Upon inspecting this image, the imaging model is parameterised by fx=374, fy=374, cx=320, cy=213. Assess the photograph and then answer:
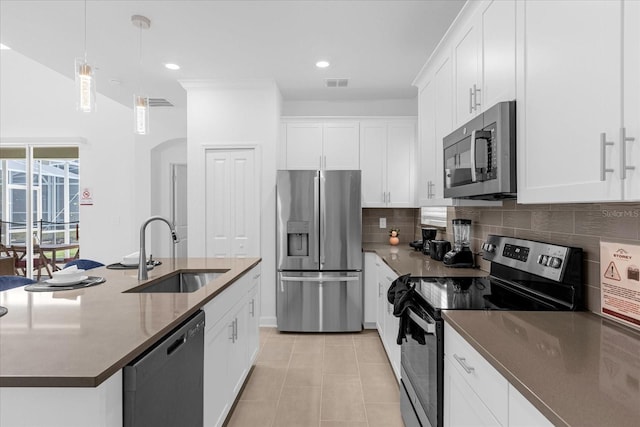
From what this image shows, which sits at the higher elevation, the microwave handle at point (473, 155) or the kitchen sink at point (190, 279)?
the microwave handle at point (473, 155)

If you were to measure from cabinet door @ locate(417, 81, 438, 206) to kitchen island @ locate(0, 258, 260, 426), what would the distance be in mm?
1727

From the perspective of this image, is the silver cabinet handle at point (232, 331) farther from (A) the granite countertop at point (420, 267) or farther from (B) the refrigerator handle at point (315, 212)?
(B) the refrigerator handle at point (315, 212)

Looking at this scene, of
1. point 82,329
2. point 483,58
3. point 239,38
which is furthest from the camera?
point 239,38

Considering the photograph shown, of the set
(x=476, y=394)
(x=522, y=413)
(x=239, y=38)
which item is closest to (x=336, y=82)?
(x=239, y=38)

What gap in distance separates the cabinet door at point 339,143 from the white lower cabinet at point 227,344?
195 cm

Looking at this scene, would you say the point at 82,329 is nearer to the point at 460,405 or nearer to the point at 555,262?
the point at 460,405

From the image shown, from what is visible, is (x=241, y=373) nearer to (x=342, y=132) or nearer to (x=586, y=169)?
(x=586, y=169)

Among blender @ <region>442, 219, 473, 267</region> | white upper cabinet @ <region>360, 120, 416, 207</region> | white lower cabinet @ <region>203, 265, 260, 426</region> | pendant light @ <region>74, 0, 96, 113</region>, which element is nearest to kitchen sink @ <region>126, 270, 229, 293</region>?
white lower cabinet @ <region>203, 265, 260, 426</region>

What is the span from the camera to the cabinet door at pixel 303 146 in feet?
14.5

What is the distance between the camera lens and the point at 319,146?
4.43 metres

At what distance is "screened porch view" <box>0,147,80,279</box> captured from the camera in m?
5.56

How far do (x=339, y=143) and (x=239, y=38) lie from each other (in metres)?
1.73

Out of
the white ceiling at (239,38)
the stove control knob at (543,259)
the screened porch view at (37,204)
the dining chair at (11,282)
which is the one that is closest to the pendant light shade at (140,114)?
the white ceiling at (239,38)

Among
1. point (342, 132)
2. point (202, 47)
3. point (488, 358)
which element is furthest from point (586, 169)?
point (342, 132)
